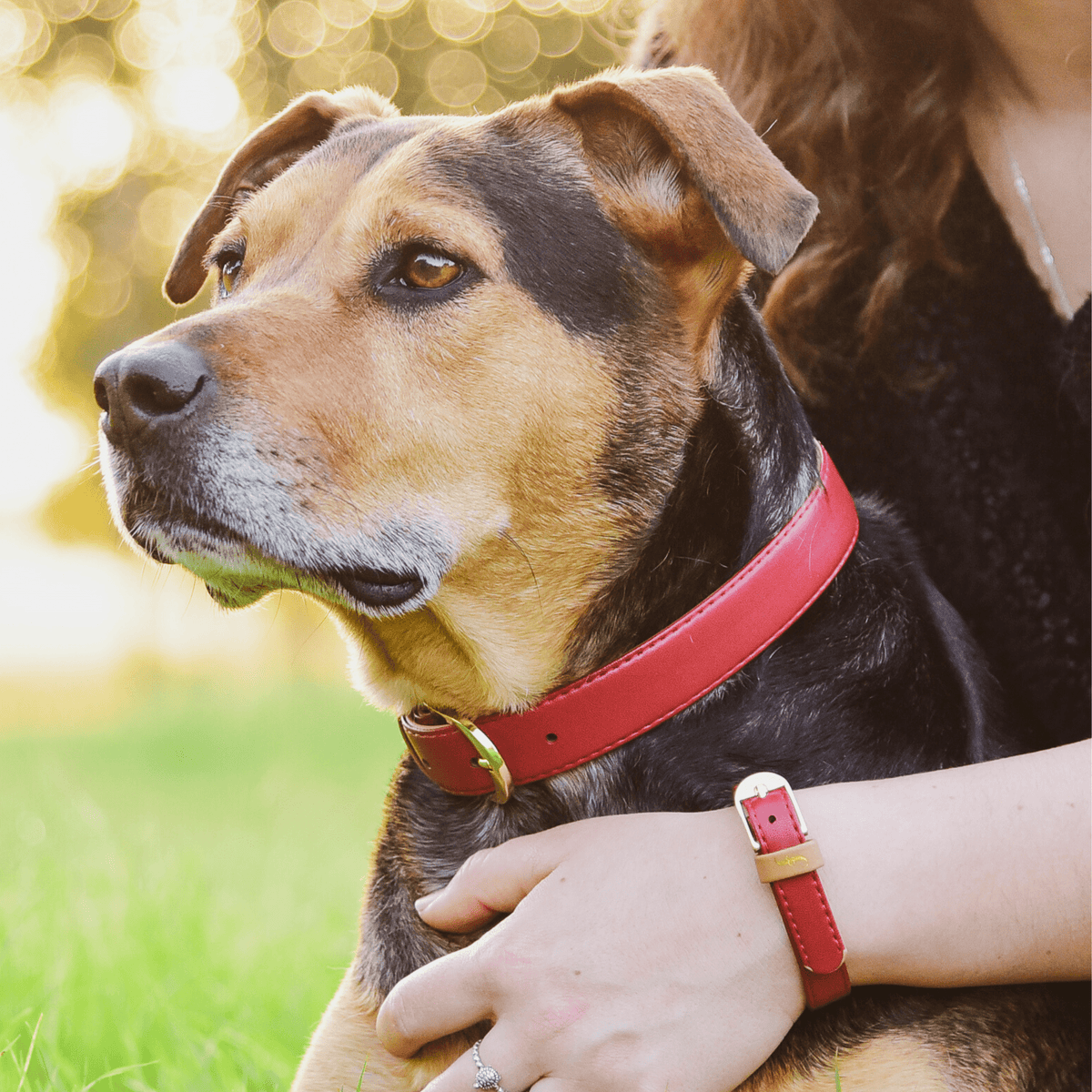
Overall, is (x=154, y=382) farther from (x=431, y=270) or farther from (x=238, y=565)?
(x=431, y=270)

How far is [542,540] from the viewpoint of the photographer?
2406 mm

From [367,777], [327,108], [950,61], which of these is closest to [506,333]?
[327,108]

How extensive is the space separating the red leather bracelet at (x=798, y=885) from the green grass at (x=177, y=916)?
4.83 feet

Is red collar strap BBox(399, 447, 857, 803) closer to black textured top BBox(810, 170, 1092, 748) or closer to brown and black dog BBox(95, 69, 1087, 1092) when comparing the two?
brown and black dog BBox(95, 69, 1087, 1092)

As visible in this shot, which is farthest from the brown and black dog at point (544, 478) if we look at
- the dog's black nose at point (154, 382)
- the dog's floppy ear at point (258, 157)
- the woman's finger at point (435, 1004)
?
the dog's floppy ear at point (258, 157)

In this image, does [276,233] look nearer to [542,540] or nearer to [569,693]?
[542,540]

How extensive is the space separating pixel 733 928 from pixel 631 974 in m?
0.20

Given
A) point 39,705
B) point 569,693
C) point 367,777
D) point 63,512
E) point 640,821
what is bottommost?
point 39,705

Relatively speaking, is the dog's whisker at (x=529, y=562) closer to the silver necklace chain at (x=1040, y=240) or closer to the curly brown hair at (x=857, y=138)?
the curly brown hair at (x=857, y=138)

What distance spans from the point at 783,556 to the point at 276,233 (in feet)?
4.51

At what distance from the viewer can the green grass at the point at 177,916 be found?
296 cm

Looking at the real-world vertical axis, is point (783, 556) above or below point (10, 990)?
above

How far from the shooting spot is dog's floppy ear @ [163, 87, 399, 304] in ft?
9.98

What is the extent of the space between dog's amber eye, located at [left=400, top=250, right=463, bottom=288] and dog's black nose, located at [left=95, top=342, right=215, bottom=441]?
0.48m
